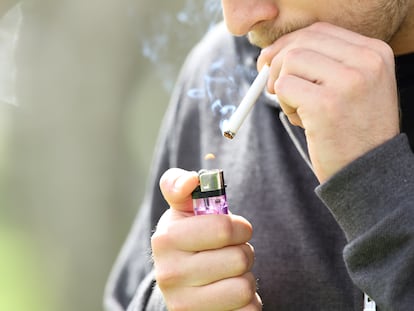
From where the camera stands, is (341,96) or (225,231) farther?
(225,231)

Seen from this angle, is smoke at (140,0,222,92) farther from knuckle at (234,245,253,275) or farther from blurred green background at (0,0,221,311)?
knuckle at (234,245,253,275)

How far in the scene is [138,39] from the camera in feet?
11.4

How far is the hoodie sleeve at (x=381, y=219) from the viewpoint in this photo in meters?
1.26

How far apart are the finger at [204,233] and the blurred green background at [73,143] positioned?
196 cm

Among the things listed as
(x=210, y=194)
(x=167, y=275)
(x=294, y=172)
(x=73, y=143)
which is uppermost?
(x=73, y=143)

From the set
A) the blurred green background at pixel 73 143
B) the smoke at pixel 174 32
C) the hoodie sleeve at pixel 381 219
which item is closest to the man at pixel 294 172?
the hoodie sleeve at pixel 381 219

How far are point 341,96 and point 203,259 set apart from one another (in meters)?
0.43

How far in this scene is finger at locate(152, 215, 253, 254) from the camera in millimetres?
1414

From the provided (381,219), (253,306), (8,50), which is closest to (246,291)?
(253,306)

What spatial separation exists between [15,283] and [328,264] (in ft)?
8.40

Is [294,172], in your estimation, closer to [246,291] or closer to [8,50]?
[246,291]

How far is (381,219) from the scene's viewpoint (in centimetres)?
127

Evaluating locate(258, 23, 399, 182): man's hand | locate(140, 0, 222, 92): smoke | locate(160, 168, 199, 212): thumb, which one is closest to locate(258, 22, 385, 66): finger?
locate(258, 23, 399, 182): man's hand

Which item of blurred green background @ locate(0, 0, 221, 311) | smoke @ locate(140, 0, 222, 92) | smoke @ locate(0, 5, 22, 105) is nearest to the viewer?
smoke @ locate(140, 0, 222, 92)
